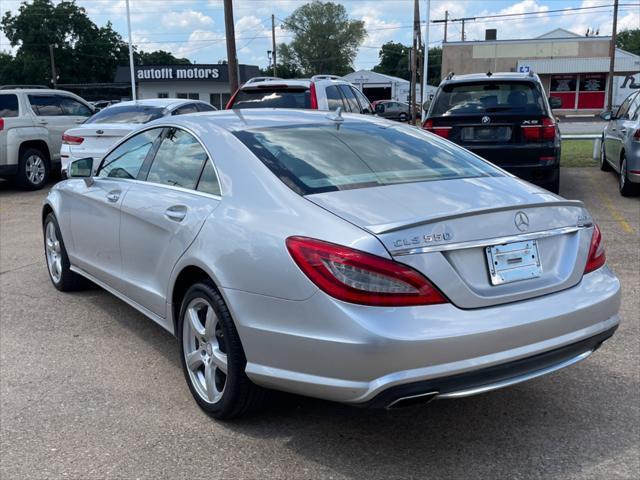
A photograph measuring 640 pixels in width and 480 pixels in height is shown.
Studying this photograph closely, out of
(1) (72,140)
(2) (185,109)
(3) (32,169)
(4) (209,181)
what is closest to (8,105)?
(3) (32,169)

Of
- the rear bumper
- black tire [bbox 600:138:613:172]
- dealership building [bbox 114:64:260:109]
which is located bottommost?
black tire [bbox 600:138:613:172]

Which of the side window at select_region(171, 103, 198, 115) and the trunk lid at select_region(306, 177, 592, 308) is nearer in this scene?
the trunk lid at select_region(306, 177, 592, 308)

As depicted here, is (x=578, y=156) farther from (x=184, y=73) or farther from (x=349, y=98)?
(x=184, y=73)

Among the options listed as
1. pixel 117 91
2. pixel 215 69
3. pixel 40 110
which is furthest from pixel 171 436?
pixel 117 91

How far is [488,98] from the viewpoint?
8.76 metres

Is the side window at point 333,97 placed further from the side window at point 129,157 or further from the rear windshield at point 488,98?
the side window at point 129,157

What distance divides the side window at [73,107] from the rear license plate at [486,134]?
27.6 feet

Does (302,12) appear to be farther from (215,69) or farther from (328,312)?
(328,312)

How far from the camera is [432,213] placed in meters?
2.87

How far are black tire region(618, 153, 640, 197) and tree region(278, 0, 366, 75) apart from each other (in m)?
94.0

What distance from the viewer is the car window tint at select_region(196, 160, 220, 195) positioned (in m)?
3.53

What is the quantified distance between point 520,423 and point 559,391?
0.49 m

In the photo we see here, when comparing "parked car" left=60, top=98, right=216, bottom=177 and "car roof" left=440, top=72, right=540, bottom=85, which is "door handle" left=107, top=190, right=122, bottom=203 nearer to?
"parked car" left=60, top=98, right=216, bottom=177

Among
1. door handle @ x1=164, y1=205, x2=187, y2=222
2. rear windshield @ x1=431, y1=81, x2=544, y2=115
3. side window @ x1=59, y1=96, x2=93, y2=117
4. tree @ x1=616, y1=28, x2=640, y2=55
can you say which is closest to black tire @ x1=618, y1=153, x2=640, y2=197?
rear windshield @ x1=431, y1=81, x2=544, y2=115
